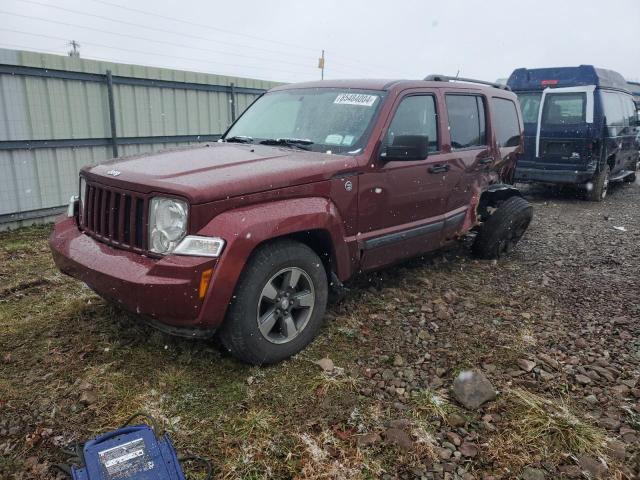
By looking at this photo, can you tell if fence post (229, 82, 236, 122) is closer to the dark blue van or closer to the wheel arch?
the dark blue van

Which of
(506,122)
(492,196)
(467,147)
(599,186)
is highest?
(506,122)

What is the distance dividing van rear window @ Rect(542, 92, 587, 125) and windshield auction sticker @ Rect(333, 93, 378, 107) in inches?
264

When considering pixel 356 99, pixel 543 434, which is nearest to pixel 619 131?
pixel 356 99

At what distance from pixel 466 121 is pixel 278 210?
8.57ft

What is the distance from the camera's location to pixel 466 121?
186 inches

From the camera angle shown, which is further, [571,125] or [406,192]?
[571,125]

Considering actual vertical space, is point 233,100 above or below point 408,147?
above

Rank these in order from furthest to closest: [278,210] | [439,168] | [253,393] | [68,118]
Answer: [68,118] < [439,168] < [278,210] < [253,393]

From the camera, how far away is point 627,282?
4.73 meters

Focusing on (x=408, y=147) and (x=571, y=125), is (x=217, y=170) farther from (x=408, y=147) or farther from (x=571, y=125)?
(x=571, y=125)

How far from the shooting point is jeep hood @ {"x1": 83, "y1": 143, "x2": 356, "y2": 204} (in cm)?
276

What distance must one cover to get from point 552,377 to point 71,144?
6884 mm

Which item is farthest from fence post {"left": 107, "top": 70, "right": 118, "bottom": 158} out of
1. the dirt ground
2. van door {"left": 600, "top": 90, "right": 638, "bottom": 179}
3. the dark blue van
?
van door {"left": 600, "top": 90, "right": 638, "bottom": 179}

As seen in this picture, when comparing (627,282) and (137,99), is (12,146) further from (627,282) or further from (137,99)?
(627,282)
